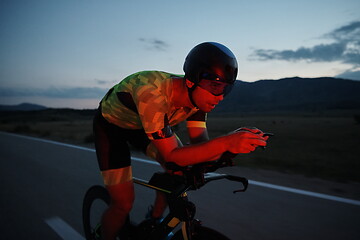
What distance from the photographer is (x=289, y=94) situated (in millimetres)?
143000

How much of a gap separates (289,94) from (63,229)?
5938 inches

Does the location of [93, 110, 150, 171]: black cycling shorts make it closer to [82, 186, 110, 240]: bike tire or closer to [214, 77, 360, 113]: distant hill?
[82, 186, 110, 240]: bike tire

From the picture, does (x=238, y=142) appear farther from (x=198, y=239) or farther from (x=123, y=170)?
(x=123, y=170)

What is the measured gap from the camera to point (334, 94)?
126 meters

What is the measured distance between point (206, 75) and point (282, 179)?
13.1ft

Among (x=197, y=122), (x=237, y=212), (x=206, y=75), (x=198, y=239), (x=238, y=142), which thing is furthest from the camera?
(x=237, y=212)

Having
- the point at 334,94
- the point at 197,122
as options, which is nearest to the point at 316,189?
the point at 197,122

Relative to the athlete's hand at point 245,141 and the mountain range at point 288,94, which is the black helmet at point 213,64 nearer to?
the athlete's hand at point 245,141

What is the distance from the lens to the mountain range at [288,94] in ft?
392

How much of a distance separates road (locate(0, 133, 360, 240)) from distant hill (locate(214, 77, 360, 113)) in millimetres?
107780

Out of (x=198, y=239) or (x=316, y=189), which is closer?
(x=198, y=239)

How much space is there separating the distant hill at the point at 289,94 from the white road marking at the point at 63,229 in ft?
358

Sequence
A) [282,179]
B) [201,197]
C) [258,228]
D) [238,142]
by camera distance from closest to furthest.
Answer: [238,142]
[258,228]
[201,197]
[282,179]

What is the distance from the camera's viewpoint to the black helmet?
1839 mm
